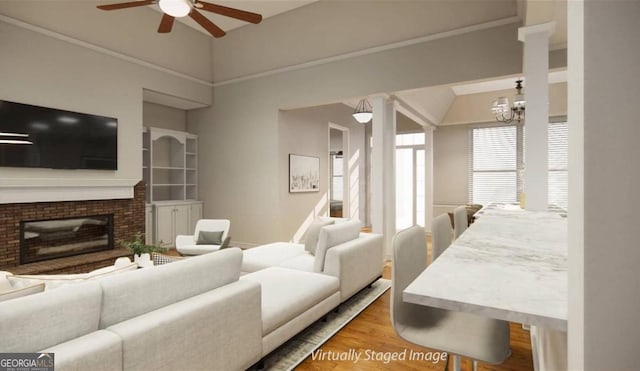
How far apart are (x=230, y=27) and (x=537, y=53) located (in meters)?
4.86

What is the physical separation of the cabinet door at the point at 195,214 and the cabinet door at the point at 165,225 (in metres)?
0.40

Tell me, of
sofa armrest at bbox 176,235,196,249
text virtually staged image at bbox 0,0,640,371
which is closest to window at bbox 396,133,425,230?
text virtually staged image at bbox 0,0,640,371

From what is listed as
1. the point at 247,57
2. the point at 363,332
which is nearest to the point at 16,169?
the point at 247,57

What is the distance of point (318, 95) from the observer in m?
5.43

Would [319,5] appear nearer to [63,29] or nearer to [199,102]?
[199,102]

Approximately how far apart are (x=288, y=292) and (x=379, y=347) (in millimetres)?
766

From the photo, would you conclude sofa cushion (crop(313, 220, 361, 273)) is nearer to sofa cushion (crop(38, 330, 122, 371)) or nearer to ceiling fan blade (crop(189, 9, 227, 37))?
sofa cushion (crop(38, 330, 122, 371))

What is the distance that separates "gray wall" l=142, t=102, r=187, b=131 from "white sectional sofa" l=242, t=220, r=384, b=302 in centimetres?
386

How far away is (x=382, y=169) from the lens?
488 cm

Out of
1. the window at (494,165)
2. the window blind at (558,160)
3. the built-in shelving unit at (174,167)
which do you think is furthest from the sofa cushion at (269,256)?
the window blind at (558,160)

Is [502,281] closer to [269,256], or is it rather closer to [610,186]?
[610,186]

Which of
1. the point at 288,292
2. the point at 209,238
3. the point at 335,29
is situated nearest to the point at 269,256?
the point at 288,292

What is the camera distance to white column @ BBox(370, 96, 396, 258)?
4.89 metres

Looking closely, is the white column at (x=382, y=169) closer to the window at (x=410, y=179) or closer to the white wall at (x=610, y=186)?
the window at (x=410, y=179)
